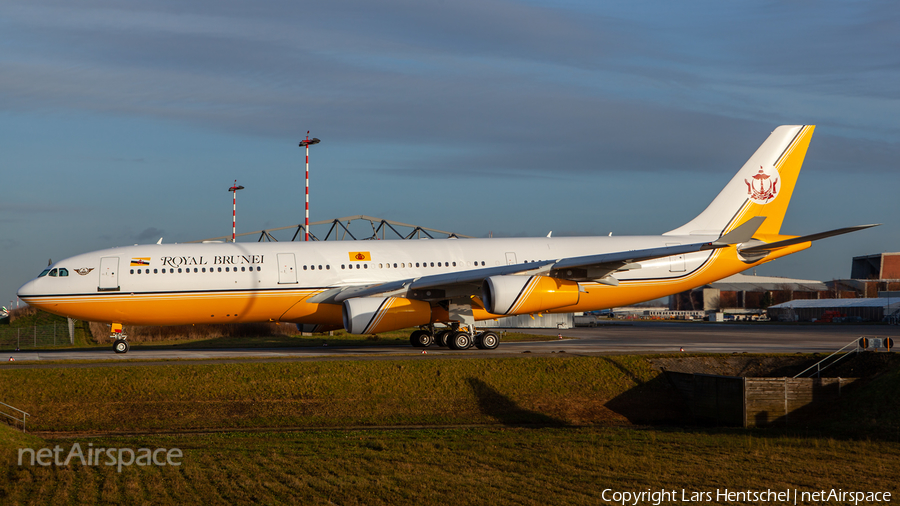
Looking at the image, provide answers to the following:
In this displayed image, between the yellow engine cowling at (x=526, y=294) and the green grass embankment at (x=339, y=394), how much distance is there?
278 cm

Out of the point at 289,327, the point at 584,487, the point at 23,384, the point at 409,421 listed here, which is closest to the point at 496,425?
the point at 409,421

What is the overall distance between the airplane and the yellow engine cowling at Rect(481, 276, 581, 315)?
1.5 inches

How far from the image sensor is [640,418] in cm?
2111

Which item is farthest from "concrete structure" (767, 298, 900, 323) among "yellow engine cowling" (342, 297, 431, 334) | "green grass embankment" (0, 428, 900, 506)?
"green grass embankment" (0, 428, 900, 506)

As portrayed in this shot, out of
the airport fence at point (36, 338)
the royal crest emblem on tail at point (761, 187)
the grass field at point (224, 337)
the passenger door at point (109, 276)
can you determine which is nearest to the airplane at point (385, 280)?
the passenger door at point (109, 276)

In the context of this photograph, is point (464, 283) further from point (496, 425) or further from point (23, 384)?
point (23, 384)

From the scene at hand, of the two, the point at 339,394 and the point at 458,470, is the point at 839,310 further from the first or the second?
the point at 458,470

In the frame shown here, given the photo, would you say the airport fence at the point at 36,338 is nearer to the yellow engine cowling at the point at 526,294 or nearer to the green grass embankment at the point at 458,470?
the yellow engine cowling at the point at 526,294

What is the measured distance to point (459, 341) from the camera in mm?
26953

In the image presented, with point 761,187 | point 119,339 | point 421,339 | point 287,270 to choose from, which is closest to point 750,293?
point 761,187

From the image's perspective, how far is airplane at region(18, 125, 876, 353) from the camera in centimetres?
2533

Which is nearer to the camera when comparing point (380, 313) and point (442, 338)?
point (380, 313)

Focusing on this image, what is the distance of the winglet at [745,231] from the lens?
2617 cm

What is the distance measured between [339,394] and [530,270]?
28.3ft
